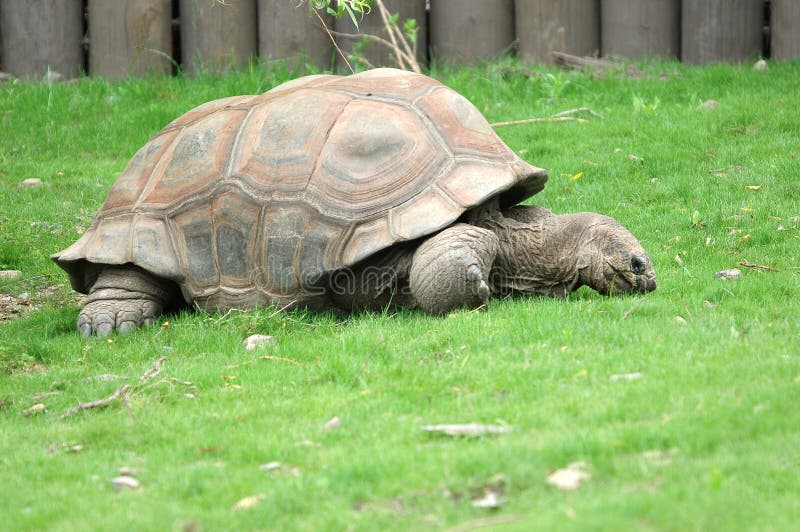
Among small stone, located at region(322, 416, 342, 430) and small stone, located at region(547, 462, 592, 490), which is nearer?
small stone, located at region(547, 462, 592, 490)

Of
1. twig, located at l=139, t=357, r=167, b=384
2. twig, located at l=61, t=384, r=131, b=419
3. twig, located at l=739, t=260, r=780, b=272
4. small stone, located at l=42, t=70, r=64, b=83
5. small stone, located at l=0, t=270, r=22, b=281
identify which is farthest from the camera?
small stone, located at l=42, t=70, r=64, b=83

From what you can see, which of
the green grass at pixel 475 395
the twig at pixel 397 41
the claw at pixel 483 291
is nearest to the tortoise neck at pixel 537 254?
the green grass at pixel 475 395

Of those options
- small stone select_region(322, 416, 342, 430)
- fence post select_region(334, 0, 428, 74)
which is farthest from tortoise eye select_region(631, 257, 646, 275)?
fence post select_region(334, 0, 428, 74)

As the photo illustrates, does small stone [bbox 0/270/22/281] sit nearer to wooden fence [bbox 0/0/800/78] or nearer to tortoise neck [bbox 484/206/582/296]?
tortoise neck [bbox 484/206/582/296]

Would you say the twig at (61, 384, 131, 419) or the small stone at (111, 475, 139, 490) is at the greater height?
the small stone at (111, 475, 139, 490)

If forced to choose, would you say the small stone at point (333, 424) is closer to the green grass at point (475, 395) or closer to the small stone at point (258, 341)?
the green grass at point (475, 395)

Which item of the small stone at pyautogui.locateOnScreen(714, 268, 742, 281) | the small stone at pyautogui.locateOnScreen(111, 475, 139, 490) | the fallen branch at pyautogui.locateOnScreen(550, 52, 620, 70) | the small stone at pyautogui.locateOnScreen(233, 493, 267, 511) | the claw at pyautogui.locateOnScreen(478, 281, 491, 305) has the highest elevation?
the fallen branch at pyautogui.locateOnScreen(550, 52, 620, 70)

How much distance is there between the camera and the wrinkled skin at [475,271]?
5852 millimetres

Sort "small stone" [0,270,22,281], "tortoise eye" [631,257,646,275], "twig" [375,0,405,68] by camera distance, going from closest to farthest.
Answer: "tortoise eye" [631,257,646,275], "small stone" [0,270,22,281], "twig" [375,0,405,68]

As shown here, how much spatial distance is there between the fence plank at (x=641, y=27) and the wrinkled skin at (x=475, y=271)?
14.2 feet

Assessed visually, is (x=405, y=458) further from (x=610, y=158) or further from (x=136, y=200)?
(x=610, y=158)

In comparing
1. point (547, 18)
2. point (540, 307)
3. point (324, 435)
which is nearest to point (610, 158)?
point (547, 18)

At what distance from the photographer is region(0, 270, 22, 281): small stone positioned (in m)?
7.57

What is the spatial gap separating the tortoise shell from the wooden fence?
3.89 metres
